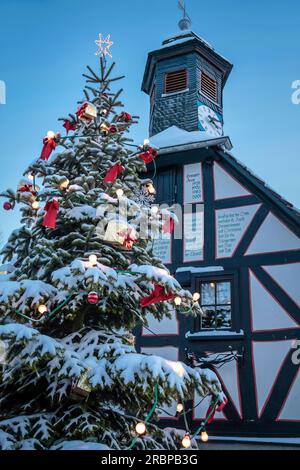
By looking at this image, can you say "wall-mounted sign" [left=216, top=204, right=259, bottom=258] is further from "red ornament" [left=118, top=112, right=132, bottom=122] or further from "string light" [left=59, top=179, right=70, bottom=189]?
"string light" [left=59, top=179, right=70, bottom=189]

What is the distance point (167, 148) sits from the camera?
11.3 m

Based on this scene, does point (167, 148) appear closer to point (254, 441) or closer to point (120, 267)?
point (120, 267)

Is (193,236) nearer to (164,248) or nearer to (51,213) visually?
(164,248)

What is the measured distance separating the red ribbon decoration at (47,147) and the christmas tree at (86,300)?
19mm

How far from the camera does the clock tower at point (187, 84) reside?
13391mm

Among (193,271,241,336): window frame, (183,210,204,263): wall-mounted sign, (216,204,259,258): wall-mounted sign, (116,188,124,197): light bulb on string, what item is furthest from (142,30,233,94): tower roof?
(116,188,124,197): light bulb on string

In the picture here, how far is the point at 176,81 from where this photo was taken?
1407 centimetres

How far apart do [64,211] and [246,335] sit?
16.1 feet

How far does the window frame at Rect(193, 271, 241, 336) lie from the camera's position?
381 inches

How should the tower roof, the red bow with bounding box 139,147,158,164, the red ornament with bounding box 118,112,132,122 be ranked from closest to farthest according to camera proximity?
the red bow with bounding box 139,147,158,164
the red ornament with bounding box 118,112,132,122
the tower roof

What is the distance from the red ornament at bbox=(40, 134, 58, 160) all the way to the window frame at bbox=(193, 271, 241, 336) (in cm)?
482

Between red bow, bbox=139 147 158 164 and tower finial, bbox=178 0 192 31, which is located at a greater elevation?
tower finial, bbox=178 0 192 31

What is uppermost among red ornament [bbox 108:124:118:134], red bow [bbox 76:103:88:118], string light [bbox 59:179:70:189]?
red bow [bbox 76:103:88:118]

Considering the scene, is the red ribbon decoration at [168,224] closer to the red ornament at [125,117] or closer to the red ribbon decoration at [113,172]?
the red ribbon decoration at [113,172]
